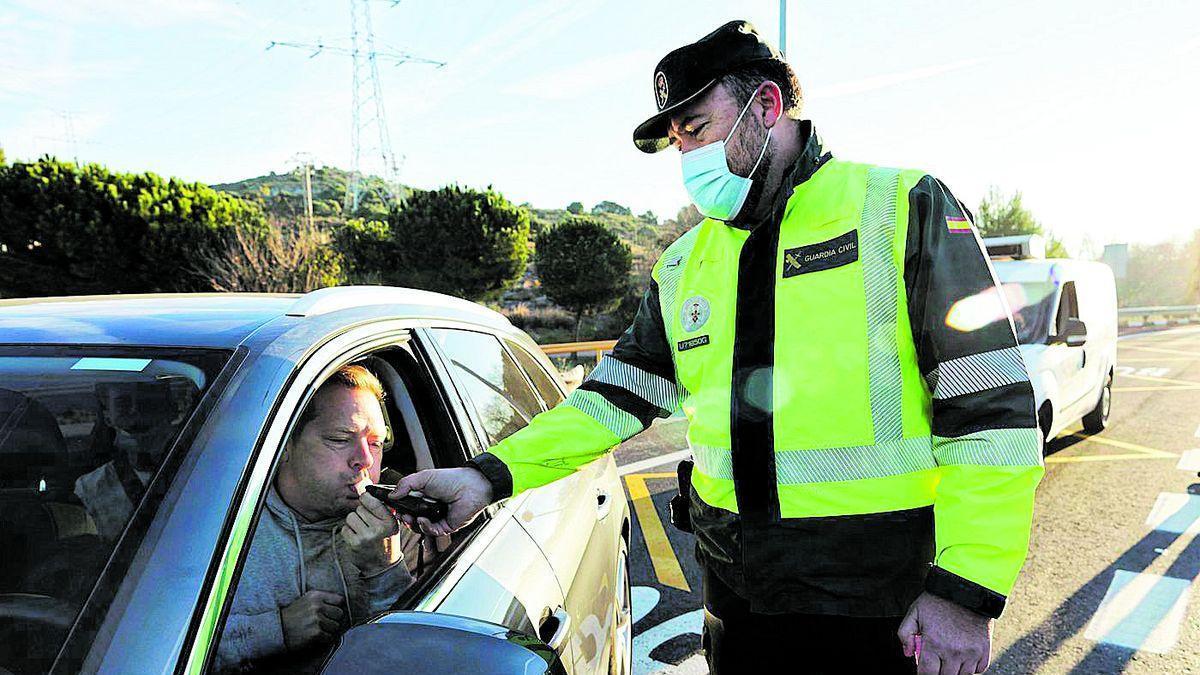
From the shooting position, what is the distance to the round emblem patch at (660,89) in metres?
1.96

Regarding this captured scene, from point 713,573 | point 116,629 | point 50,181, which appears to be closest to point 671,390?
point 713,573

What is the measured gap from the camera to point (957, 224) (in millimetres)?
1639

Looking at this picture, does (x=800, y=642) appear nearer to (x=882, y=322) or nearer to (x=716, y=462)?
(x=716, y=462)

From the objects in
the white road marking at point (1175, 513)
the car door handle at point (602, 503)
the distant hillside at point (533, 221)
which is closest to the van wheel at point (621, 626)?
the car door handle at point (602, 503)

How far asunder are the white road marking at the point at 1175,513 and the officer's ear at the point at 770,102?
5156 millimetres

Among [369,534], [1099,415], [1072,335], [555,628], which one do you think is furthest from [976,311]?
[1099,415]

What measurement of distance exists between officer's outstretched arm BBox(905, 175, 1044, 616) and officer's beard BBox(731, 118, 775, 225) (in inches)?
14.1

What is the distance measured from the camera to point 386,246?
34.2m

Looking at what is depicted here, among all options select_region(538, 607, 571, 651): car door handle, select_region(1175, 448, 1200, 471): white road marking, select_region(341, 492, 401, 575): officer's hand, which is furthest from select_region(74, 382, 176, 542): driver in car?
select_region(1175, 448, 1200, 471): white road marking

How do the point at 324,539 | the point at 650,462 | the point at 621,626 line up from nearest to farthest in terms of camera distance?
the point at 324,539
the point at 621,626
the point at 650,462

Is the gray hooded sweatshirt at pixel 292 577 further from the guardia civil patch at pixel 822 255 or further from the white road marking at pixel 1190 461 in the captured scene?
the white road marking at pixel 1190 461

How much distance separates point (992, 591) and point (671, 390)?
3.07 feet

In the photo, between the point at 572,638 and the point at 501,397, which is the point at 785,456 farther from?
the point at 501,397

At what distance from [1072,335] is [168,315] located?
6784 mm
